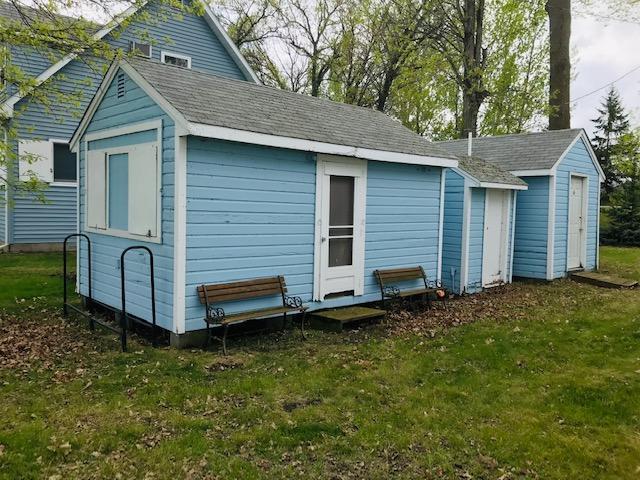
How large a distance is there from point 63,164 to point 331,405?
12916mm

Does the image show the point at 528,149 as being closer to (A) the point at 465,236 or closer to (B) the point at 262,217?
(A) the point at 465,236

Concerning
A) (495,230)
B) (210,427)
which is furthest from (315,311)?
(495,230)

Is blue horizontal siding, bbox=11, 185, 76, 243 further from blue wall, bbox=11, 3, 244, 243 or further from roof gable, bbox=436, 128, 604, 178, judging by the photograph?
roof gable, bbox=436, 128, 604, 178

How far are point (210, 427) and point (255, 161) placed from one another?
3.75 metres

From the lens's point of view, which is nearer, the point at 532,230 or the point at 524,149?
the point at 532,230

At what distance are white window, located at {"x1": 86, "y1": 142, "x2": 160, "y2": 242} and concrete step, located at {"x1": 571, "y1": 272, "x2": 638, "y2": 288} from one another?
10.3m

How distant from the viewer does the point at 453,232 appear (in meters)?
11.1

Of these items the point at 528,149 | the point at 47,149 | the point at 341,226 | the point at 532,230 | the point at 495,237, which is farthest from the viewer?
the point at 47,149

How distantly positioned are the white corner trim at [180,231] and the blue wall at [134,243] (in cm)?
12

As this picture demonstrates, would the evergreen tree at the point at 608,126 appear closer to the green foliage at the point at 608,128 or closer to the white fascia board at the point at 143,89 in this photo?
the green foliage at the point at 608,128

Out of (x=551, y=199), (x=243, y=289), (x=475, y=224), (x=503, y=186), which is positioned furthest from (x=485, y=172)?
(x=243, y=289)

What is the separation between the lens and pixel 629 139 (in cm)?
2312

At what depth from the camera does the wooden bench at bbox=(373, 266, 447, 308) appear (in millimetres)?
8906

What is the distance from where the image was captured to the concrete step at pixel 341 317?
7687 millimetres
